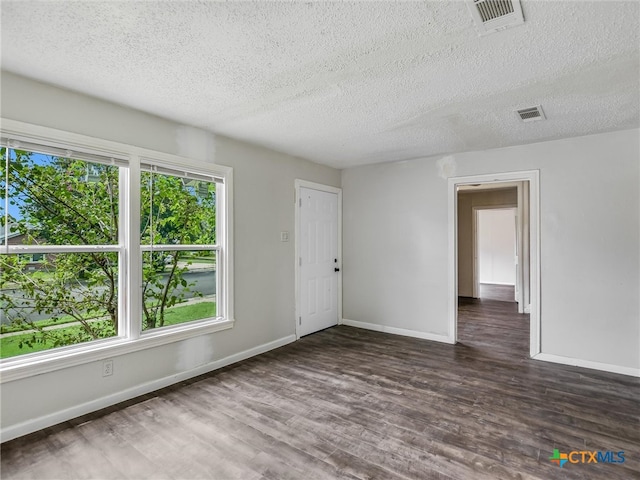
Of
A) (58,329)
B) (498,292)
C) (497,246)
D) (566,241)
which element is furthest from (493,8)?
(497,246)

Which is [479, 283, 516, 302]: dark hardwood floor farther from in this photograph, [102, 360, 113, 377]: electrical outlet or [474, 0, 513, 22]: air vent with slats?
[102, 360, 113, 377]: electrical outlet

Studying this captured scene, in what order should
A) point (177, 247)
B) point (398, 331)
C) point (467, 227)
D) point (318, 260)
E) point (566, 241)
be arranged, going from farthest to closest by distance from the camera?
point (467, 227) < point (318, 260) < point (398, 331) < point (566, 241) < point (177, 247)

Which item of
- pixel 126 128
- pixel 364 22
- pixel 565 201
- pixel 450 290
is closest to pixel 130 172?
pixel 126 128

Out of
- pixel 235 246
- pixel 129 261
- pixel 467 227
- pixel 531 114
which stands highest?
pixel 531 114

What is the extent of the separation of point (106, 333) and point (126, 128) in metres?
1.75

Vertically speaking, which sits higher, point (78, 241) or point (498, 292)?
point (78, 241)

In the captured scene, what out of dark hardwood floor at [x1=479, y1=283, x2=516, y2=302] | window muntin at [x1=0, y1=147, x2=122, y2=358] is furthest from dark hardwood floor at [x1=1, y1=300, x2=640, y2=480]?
dark hardwood floor at [x1=479, y1=283, x2=516, y2=302]

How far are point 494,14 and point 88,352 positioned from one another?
11.3ft

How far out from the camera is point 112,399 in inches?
107

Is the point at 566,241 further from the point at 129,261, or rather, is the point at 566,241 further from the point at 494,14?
the point at 129,261

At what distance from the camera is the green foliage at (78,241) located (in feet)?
8.03

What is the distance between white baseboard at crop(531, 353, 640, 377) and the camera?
11.0 ft

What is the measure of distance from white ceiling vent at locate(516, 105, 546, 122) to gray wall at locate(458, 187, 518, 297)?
477cm

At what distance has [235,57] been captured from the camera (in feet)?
6.82
